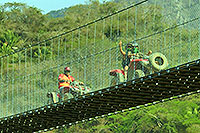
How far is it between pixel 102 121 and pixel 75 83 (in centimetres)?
1696

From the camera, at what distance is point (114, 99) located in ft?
36.1

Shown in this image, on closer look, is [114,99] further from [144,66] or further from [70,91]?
[70,91]

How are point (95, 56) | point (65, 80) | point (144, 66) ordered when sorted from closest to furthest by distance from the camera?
point (144, 66) → point (65, 80) → point (95, 56)

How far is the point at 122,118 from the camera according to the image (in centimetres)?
2866

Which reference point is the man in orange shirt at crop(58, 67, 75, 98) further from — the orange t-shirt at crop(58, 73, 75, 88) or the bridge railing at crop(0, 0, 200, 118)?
the bridge railing at crop(0, 0, 200, 118)

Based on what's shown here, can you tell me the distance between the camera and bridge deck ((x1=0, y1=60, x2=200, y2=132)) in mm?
9641

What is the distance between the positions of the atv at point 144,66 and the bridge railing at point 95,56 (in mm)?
162

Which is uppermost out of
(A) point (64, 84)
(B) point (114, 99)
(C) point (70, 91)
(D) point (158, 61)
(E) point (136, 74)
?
(A) point (64, 84)

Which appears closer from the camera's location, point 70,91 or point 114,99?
point 114,99

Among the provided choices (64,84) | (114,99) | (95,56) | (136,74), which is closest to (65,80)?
(64,84)

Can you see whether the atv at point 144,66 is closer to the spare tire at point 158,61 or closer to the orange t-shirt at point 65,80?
the spare tire at point 158,61

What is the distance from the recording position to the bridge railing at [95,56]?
1276cm

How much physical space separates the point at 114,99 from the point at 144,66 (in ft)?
2.27

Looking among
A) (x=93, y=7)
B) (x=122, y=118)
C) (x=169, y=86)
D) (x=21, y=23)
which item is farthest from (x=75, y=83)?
(x=93, y=7)
